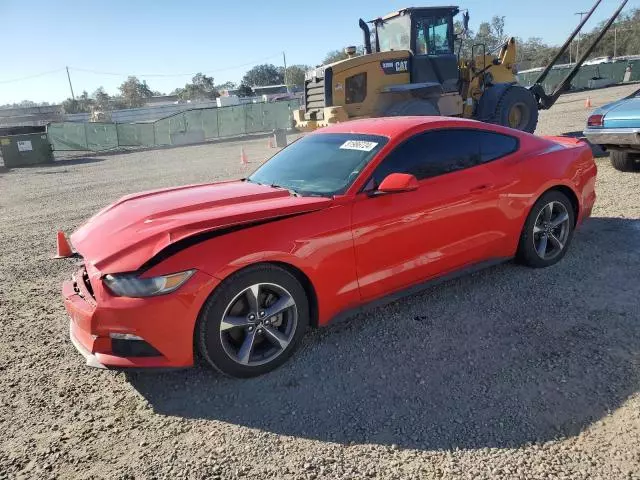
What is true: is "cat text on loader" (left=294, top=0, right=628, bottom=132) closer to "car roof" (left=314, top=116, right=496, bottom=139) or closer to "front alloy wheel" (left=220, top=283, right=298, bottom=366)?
"car roof" (left=314, top=116, right=496, bottom=139)

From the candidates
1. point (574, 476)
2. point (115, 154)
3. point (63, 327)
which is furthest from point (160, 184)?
point (115, 154)

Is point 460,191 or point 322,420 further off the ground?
point 460,191

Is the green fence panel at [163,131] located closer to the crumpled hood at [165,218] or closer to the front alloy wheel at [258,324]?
the crumpled hood at [165,218]

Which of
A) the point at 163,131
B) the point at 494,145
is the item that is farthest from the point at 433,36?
the point at 163,131

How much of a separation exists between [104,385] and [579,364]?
3020 millimetres

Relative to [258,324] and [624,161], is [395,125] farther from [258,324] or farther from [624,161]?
[624,161]

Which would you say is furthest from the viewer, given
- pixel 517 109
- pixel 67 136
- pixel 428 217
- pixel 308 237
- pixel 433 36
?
pixel 67 136

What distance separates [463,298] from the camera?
398 cm

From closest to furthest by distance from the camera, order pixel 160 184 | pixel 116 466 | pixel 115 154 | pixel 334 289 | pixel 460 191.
A: 1. pixel 116 466
2. pixel 334 289
3. pixel 460 191
4. pixel 160 184
5. pixel 115 154

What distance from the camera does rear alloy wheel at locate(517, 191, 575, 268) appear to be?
427 centimetres

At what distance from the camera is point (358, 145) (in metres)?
3.77

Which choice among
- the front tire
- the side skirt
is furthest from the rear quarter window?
the front tire

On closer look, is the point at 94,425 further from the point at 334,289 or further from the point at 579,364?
the point at 579,364

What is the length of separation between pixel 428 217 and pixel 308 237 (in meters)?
1.03
